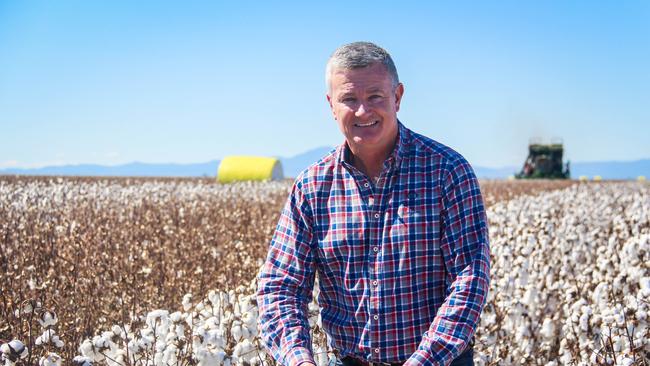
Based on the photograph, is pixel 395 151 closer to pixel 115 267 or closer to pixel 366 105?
pixel 366 105

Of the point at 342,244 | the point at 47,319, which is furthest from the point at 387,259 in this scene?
the point at 47,319

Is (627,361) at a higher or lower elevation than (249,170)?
lower

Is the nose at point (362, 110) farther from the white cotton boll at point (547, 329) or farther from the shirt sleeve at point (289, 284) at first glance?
the white cotton boll at point (547, 329)

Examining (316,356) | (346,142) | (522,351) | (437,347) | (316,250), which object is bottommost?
(522,351)

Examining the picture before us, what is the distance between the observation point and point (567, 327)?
496 centimetres

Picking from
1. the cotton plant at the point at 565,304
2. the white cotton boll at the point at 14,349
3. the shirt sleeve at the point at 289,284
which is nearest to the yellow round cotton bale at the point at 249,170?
→ the cotton plant at the point at 565,304

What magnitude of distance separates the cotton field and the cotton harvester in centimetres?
3909

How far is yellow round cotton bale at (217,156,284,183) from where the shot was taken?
31328mm

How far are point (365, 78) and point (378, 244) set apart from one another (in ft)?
2.05

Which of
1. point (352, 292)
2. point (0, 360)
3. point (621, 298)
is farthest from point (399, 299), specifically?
point (621, 298)

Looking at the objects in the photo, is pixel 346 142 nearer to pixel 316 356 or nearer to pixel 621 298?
pixel 316 356

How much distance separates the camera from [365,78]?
260 cm

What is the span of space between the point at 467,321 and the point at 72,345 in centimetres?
298

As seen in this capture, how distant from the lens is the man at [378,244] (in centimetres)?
258
